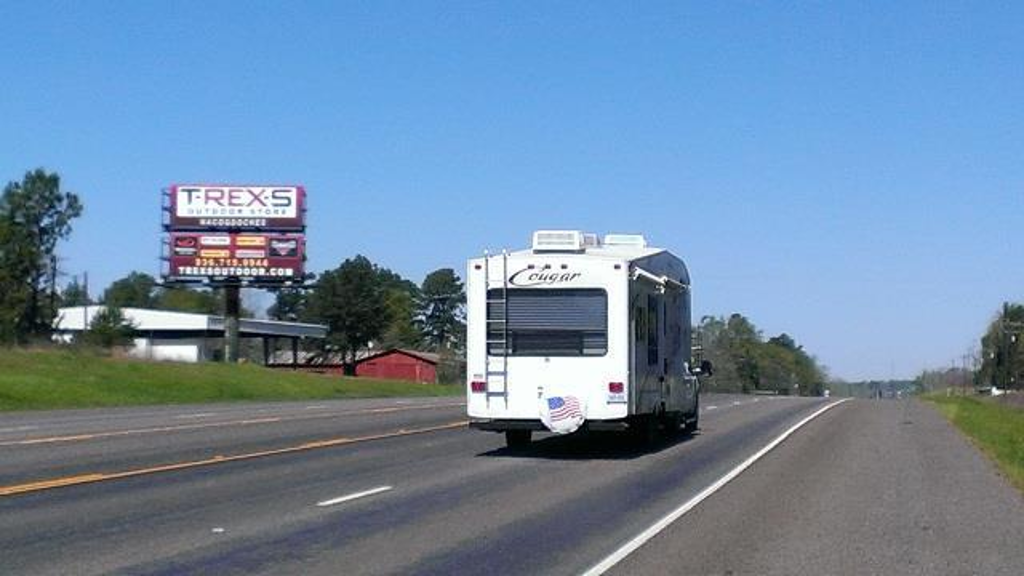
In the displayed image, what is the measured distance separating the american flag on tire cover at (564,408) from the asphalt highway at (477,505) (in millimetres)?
729

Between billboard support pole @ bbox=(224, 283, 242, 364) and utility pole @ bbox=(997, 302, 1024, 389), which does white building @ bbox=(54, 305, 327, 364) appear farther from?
utility pole @ bbox=(997, 302, 1024, 389)

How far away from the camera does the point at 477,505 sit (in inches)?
726

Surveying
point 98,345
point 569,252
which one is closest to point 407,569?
point 569,252

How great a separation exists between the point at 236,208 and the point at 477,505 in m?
60.5

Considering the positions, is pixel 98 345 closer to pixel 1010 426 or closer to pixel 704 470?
pixel 1010 426

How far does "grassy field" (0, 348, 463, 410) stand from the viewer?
53312 mm

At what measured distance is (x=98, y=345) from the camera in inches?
3255

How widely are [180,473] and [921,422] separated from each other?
1114 inches

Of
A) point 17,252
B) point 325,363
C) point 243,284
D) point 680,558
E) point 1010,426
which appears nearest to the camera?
point 680,558

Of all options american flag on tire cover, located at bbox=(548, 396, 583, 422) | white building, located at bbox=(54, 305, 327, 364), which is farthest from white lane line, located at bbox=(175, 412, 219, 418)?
white building, located at bbox=(54, 305, 327, 364)

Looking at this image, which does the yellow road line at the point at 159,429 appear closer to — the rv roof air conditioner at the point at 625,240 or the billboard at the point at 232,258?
the rv roof air conditioner at the point at 625,240

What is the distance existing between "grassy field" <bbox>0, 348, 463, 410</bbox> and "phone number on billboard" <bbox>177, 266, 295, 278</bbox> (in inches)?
170

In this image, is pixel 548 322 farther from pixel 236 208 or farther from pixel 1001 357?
pixel 1001 357

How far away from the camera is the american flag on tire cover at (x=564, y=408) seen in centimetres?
2598
